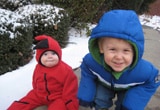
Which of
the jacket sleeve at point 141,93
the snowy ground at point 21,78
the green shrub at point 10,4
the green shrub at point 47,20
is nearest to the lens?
the jacket sleeve at point 141,93

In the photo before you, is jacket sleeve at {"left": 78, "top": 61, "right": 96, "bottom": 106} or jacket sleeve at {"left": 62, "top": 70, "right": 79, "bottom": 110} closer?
jacket sleeve at {"left": 78, "top": 61, "right": 96, "bottom": 106}

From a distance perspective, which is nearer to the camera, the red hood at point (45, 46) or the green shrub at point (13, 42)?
the red hood at point (45, 46)

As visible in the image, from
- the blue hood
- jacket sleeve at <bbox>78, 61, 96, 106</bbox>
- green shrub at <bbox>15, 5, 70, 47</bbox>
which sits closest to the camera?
the blue hood

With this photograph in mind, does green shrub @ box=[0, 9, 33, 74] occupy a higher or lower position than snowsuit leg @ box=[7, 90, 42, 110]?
higher

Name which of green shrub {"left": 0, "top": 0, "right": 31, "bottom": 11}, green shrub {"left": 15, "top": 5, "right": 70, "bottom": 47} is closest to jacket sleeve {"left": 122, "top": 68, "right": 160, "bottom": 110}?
green shrub {"left": 15, "top": 5, "right": 70, "bottom": 47}

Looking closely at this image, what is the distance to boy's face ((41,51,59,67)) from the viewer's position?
2.83m

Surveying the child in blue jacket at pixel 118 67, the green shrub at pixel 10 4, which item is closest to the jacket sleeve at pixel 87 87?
the child in blue jacket at pixel 118 67

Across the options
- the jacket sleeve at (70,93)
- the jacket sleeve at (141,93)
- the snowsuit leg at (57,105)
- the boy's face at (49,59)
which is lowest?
the snowsuit leg at (57,105)

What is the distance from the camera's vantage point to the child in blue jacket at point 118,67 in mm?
1959

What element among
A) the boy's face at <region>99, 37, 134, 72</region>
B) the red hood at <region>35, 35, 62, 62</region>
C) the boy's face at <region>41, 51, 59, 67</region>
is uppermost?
the boy's face at <region>99, 37, 134, 72</region>

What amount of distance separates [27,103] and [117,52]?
1.22m

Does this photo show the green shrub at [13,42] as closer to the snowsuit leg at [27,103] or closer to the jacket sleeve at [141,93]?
the snowsuit leg at [27,103]

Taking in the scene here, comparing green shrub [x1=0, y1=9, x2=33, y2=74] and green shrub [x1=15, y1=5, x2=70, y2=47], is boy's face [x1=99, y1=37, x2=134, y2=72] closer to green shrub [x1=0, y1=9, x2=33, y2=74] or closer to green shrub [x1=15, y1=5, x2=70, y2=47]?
green shrub [x1=0, y1=9, x2=33, y2=74]

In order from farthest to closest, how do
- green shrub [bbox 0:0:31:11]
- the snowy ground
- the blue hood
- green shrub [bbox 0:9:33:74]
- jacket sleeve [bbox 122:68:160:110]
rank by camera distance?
green shrub [bbox 0:0:31:11]
green shrub [bbox 0:9:33:74]
the snowy ground
jacket sleeve [bbox 122:68:160:110]
the blue hood
